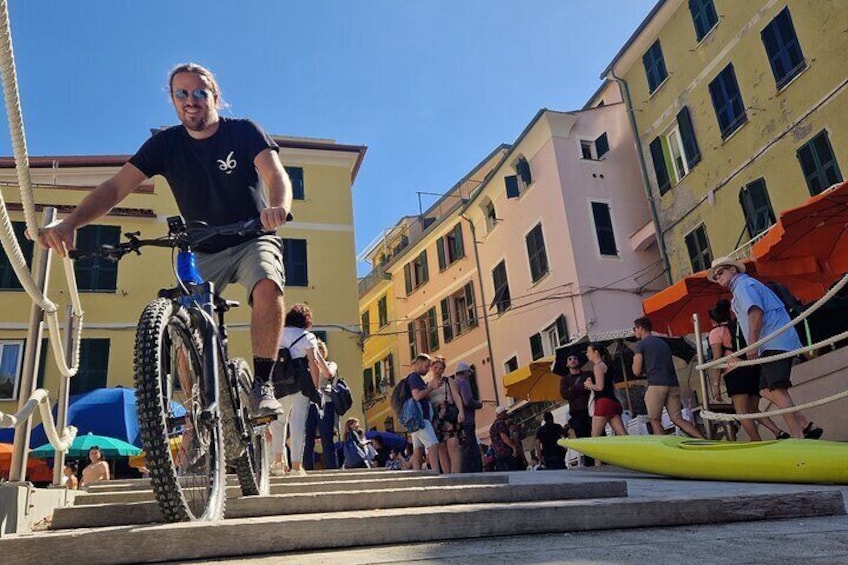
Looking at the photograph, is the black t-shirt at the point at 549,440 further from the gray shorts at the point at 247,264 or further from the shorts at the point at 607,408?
the gray shorts at the point at 247,264

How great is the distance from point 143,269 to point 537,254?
13.1m

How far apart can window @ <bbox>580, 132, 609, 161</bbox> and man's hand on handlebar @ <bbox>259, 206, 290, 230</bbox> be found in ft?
72.0

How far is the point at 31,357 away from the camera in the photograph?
3.04m

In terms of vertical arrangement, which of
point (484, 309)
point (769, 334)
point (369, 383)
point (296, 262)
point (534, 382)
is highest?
point (296, 262)

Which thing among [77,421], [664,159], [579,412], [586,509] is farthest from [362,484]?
[664,159]

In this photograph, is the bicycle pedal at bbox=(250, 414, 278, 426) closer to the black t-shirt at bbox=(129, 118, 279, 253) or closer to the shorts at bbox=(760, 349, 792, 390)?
the black t-shirt at bbox=(129, 118, 279, 253)

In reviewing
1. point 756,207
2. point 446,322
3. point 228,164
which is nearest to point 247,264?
point 228,164

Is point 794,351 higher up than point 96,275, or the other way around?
point 96,275

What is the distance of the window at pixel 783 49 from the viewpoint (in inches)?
613

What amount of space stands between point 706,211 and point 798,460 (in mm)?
15293

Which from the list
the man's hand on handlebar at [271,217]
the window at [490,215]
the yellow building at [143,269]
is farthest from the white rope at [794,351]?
the window at [490,215]

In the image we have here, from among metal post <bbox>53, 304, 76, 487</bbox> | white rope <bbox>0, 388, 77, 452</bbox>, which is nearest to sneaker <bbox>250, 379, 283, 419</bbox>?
white rope <bbox>0, 388, 77, 452</bbox>

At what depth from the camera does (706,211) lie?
18531 mm

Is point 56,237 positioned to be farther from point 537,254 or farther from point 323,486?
point 537,254
